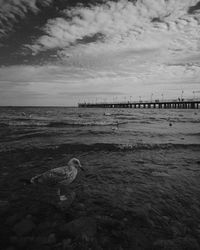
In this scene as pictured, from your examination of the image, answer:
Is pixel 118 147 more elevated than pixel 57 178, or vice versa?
pixel 57 178

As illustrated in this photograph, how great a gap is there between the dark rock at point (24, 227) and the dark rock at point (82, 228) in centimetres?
58

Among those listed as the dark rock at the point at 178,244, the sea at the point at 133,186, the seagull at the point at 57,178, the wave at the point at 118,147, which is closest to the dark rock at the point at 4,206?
the sea at the point at 133,186

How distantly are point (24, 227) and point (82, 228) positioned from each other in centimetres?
105

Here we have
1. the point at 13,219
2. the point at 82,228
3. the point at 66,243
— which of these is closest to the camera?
the point at 66,243

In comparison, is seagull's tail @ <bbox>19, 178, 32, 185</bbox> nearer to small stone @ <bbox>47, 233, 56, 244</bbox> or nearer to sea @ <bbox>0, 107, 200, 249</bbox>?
sea @ <bbox>0, 107, 200, 249</bbox>

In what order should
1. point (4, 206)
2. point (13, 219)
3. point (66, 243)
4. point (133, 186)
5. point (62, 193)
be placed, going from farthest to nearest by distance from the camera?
point (133, 186) < point (62, 193) < point (4, 206) < point (13, 219) < point (66, 243)

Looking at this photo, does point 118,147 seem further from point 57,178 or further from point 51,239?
point 51,239

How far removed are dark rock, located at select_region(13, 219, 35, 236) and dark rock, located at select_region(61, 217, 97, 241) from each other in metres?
0.58

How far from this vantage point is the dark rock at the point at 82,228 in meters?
2.97

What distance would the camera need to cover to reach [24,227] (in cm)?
316

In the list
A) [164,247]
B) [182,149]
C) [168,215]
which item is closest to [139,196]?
[168,215]

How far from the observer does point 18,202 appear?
13.1 feet

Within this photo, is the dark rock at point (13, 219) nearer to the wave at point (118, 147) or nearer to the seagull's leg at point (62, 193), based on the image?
the seagull's leg at point (62, 193)

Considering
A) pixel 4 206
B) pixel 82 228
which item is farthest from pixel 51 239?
pixel 4 206
